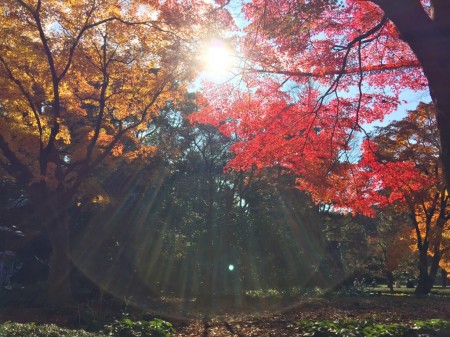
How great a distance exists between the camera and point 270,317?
11.3 metres

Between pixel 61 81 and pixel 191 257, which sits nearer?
pixel 61 81

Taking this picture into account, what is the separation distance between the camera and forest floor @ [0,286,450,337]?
9.31 m

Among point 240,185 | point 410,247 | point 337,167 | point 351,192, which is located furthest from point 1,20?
point 410,247

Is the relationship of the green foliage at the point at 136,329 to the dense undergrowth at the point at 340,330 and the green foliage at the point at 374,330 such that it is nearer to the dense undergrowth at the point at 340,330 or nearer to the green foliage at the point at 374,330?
the dense undergrowth at the point at 340,330

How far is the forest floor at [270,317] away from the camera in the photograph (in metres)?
9.31

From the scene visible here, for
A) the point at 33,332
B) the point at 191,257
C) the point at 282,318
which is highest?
the point at 191,257

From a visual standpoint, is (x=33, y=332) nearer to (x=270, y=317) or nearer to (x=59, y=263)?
(x=59, y=263)

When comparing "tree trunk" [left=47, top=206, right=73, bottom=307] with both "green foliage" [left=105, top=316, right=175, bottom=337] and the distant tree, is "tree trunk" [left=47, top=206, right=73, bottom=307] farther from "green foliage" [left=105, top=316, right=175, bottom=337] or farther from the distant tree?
"green foliage" [left=105, top=316, right=175, bottom=337]

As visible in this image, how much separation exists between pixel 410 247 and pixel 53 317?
20225mm

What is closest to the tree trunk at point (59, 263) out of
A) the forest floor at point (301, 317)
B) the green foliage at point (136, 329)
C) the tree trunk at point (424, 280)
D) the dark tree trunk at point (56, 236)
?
the dark tree trunk at point (56, 236)

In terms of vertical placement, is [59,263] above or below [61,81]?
below

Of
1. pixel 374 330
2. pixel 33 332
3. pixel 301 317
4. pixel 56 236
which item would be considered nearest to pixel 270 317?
pixel 301 317

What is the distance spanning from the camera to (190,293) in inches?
732

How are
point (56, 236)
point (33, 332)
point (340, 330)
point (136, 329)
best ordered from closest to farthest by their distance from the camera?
point (33, 332) < point (340, 330) < point (136, 329) < point (56, 236)
